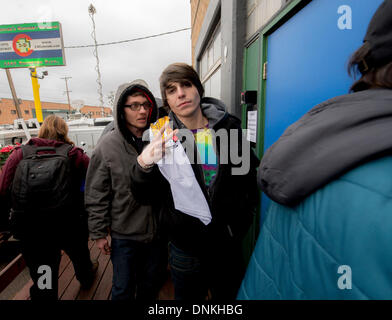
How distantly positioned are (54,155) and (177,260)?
1.49 metres

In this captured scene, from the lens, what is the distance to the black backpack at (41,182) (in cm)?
171

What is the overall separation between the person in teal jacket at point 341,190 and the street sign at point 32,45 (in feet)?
29.7

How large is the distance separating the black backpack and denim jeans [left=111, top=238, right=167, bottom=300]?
69cm

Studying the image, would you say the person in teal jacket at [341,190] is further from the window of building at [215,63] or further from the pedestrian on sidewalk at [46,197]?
the window of building at [215,63]

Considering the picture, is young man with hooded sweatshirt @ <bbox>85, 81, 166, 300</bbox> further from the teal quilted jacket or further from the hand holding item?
the teal quilted jacket

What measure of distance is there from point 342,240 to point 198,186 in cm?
84

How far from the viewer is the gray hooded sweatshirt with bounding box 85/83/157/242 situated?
154 centimetres

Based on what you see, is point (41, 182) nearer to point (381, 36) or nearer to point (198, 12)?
point (381, 36)

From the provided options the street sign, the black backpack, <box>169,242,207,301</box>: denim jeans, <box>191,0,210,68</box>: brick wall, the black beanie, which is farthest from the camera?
the street sign

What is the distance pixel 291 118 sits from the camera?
1513 millimetres

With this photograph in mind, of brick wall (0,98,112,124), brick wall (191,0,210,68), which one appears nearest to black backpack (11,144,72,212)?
brick wall (191,0,210,68)
